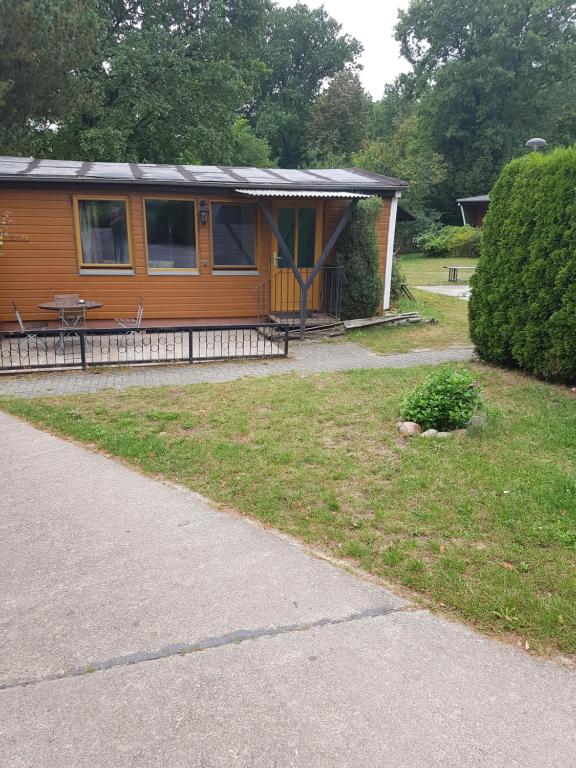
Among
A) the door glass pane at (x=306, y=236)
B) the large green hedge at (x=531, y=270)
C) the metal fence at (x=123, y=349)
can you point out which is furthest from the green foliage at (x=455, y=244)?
the large green hedge at (x=531, y=270)

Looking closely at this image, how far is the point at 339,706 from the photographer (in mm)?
2350

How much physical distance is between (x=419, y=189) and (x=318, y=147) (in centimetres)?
1206

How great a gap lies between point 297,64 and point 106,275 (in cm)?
4583

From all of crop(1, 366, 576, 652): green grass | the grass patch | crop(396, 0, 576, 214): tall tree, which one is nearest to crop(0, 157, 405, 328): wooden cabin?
the grass patch

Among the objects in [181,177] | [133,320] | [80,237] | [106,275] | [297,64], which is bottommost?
[133,320]

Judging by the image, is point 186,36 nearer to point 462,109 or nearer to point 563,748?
point 462,109

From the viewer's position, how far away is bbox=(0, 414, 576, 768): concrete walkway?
215 cm

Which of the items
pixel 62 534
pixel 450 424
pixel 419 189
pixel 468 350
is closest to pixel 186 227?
pixel 468 350

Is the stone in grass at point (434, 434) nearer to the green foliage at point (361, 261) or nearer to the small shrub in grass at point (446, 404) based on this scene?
the small shrub in grass at point (446, 404)

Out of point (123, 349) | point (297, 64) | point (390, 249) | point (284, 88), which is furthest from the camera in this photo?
point (297, 64)

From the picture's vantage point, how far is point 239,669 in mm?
2561

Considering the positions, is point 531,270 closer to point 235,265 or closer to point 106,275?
point 235,265

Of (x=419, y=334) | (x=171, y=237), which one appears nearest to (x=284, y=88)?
(x=171, y=237)

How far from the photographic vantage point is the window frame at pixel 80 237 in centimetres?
1054
